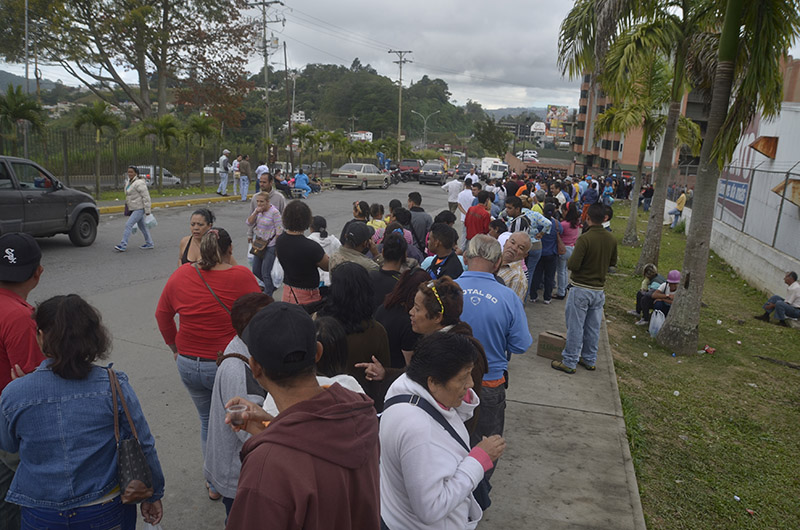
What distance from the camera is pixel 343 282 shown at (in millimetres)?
3119

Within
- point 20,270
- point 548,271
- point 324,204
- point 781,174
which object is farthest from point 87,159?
point 781,174

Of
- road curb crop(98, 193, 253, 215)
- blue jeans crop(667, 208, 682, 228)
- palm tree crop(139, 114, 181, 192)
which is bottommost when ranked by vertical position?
road curb crop(98, 193, 253, 215)

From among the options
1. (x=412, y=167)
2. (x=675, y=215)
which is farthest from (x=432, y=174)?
(x=675, y=215)

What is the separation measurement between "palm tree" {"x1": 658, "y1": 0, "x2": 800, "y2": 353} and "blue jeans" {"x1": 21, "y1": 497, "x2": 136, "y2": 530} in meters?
7.14

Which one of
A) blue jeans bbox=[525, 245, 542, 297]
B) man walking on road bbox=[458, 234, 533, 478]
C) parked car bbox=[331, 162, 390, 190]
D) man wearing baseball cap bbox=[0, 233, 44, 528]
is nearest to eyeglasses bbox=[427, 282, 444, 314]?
man walking on road bbox=[458, 234, 533, 478]

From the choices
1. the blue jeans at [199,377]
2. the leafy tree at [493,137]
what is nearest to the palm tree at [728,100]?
the blue jeans at [199,377]

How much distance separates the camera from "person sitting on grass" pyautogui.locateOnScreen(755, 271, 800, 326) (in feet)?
31.1

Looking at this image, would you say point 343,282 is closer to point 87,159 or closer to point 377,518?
point 377,518

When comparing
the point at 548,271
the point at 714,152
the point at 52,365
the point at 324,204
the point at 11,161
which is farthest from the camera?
the point at 324,204

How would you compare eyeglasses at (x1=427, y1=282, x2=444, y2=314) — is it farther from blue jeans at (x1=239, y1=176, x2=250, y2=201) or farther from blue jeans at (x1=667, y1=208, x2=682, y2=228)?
blue jeans at (x1=667, y1=208, x2=682, y2=228)

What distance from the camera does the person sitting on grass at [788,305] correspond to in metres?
9.48

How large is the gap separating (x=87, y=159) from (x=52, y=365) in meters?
21.4

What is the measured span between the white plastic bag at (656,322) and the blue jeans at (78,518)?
25.5 feet

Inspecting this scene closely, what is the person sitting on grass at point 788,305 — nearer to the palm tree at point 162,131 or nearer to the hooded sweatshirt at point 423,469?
the hooded sweatshirt at point 423,469
